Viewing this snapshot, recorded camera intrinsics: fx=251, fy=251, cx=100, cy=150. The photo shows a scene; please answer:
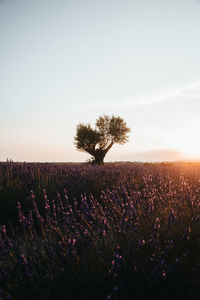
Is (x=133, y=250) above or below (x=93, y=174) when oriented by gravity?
below

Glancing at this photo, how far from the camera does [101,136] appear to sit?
2564 centimetres

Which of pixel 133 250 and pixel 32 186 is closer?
pixel 133 250

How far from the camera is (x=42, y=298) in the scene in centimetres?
150

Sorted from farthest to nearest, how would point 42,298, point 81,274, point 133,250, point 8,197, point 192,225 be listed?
point 8,197 < point 192,225 < point 133,250 < point 81,274 < point 42,298

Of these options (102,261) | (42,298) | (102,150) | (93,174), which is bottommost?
(42,298)

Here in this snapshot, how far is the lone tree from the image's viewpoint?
82.0 ft

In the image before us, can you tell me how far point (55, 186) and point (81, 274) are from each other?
142 inches

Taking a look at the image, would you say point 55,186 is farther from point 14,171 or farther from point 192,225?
point 192,225

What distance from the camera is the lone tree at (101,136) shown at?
2498 centimetres

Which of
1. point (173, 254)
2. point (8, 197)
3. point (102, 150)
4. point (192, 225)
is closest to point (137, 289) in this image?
point (173, 254)

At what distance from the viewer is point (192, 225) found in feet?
7.72

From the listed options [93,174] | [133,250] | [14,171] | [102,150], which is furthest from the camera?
[102,150]

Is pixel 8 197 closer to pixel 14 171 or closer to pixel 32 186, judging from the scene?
pixel 32 186

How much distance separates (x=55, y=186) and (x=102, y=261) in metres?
3.58
